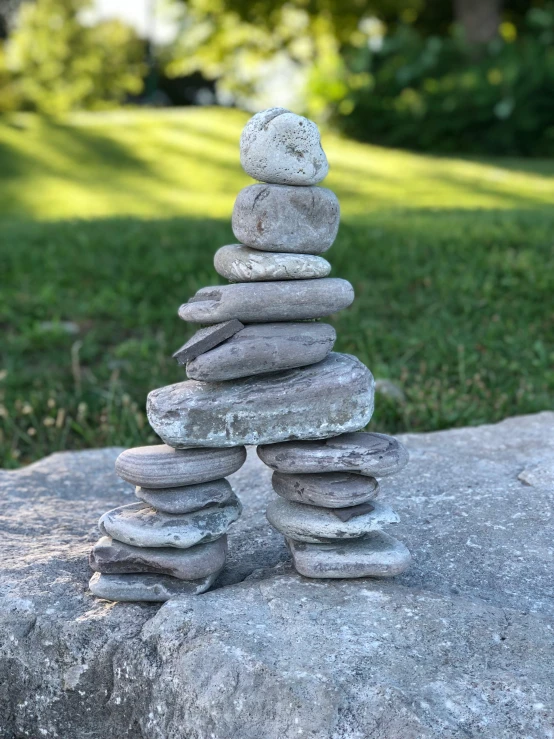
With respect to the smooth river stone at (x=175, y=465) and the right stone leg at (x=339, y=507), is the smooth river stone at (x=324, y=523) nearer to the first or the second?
the right stone leg at (x=339, y=507)

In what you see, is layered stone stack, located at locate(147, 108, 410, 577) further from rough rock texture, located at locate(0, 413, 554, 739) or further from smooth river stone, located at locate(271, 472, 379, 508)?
rough rock texture, located at locate(0, 413, 554, 739)

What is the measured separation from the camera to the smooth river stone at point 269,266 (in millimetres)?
2781

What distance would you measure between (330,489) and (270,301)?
63 centimetres

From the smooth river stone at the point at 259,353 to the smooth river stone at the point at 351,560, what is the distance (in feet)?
1.99

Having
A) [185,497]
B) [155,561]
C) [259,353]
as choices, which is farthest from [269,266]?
[155,561]

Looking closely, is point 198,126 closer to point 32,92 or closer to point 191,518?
point 191,518

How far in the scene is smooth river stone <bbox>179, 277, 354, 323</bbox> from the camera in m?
2.79

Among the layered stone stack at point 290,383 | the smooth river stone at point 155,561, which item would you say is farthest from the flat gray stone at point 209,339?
the smooth river stone at point 155,561

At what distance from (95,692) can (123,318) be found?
3805 millimetres

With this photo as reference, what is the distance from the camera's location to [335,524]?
9.04 feet

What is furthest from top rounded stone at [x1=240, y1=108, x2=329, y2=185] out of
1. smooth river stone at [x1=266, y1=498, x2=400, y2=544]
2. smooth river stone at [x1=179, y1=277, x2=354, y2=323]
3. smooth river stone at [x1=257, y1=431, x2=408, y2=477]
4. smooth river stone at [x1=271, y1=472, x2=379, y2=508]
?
smooth river stone at [x1=266, y1=498, x2=400, y2=544]

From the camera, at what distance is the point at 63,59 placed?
27.9 meters

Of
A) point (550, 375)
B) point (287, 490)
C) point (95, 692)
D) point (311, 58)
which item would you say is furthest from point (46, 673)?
point (311, 58)

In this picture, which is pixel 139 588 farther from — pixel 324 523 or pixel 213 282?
pixel 213 282
